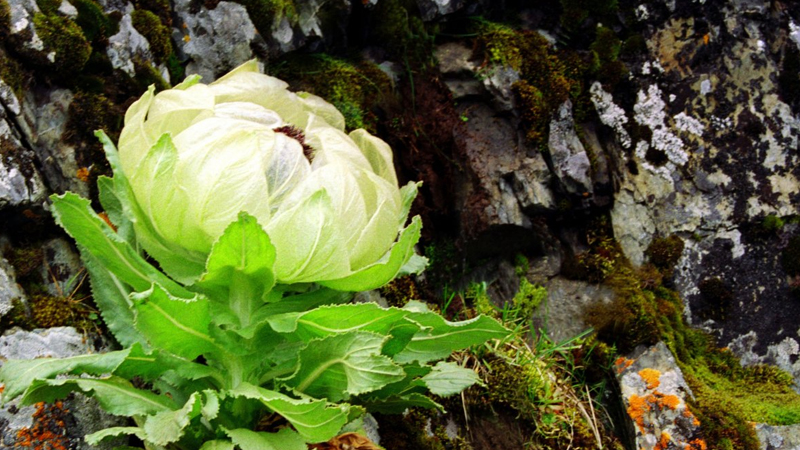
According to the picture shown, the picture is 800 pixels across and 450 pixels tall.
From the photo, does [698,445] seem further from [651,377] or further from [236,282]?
[236,282]

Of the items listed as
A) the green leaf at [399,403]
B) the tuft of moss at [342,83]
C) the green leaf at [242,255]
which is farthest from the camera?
the tuft of moss at [342,83]

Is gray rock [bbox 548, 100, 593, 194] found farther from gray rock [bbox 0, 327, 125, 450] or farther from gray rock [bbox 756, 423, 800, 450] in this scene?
gray rock [bbox 0, 327, 125, 450]

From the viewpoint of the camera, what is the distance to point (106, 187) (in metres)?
2.09

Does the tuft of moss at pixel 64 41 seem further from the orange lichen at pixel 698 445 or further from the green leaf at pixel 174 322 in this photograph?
the orange lichen at pixel 698 445

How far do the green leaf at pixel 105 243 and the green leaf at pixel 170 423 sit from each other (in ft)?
1.04

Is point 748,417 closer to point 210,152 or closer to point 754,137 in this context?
point 754,137

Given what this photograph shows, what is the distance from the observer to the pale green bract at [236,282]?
1.73 meters

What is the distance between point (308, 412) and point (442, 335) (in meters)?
0.53

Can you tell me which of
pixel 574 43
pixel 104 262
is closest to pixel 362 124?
pixel 574 43

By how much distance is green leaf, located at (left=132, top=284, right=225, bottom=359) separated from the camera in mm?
1662

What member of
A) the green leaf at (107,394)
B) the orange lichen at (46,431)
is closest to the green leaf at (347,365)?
the green leaf at (107,394)

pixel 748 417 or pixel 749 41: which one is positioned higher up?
pixel 749 41

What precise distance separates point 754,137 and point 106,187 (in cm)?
304

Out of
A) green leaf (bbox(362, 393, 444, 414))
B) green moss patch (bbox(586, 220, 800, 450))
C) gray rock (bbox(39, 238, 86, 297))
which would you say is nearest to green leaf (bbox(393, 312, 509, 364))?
green leaf (bbox(362, 393, 444, 414))
